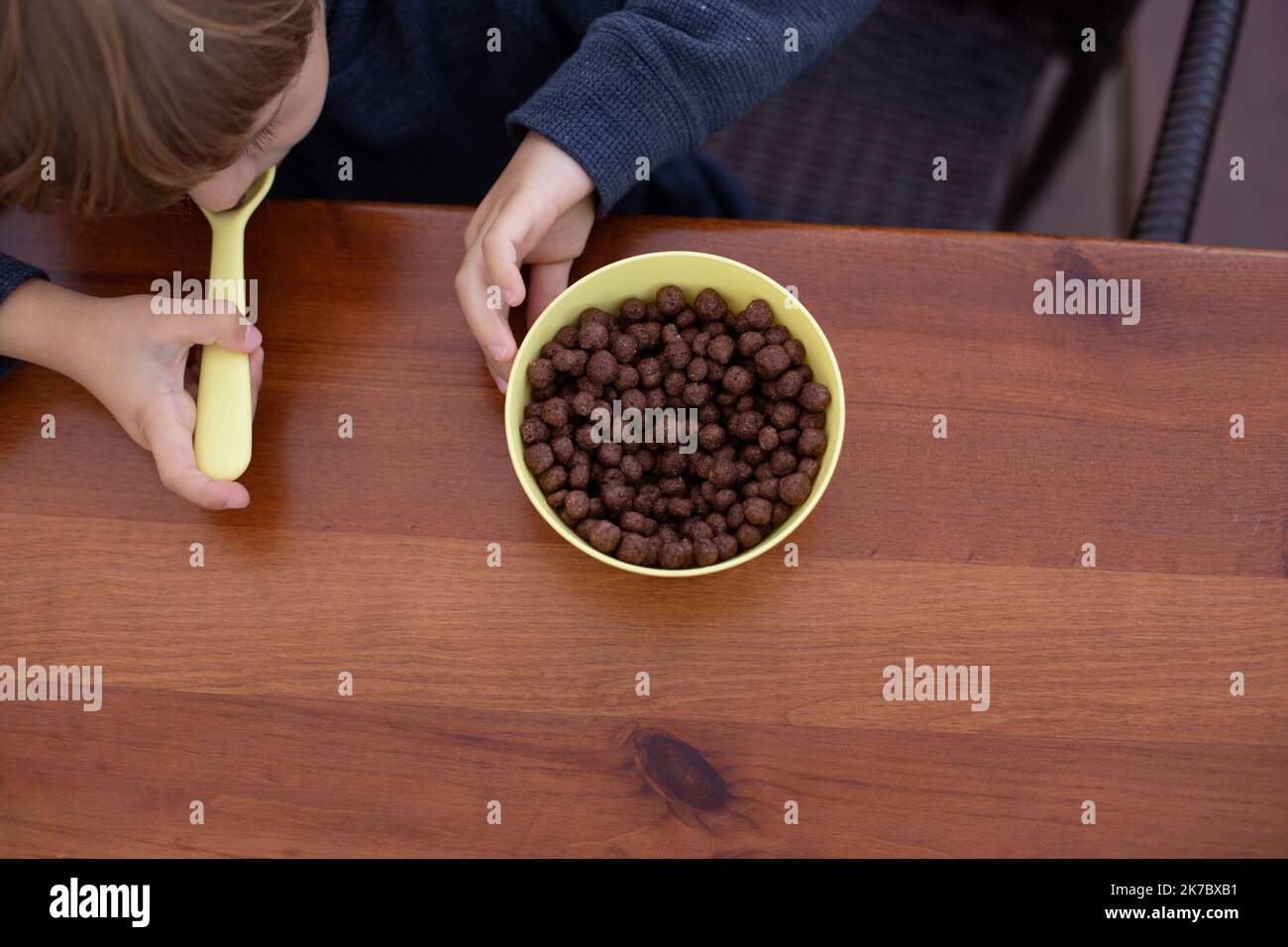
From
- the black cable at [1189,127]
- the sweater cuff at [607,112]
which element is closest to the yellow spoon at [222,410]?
the sweater cuff at [607,112]

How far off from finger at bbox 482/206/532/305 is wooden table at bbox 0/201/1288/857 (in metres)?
0.07

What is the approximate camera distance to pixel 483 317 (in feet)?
2.01

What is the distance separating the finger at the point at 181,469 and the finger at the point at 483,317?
0.60ft

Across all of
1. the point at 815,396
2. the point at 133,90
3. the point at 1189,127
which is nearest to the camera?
the point at 133,90

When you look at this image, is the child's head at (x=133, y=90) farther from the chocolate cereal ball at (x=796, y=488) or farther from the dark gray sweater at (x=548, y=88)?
the chocolate cereal ball at (x=796, y=488)

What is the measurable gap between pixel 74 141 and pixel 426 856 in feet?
1.53

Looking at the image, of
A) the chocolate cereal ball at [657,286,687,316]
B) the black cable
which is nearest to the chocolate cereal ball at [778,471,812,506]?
the chocolate cereal ball at [657,286,687,316]

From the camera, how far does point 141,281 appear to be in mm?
677

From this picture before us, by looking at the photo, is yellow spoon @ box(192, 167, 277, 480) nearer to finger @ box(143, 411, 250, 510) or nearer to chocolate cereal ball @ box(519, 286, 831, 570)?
finger @ box(143, 411, 250, 510)

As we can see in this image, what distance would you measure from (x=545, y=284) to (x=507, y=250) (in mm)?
79

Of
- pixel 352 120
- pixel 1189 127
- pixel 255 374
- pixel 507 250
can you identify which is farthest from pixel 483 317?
pixel 1189 127

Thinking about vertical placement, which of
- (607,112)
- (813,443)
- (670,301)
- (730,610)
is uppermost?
(607,112)

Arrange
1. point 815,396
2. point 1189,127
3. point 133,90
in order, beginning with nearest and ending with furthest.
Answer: point 133,90 < point 815,396 < point 1189,127

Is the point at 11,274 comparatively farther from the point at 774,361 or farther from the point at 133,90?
the point at 774,361
